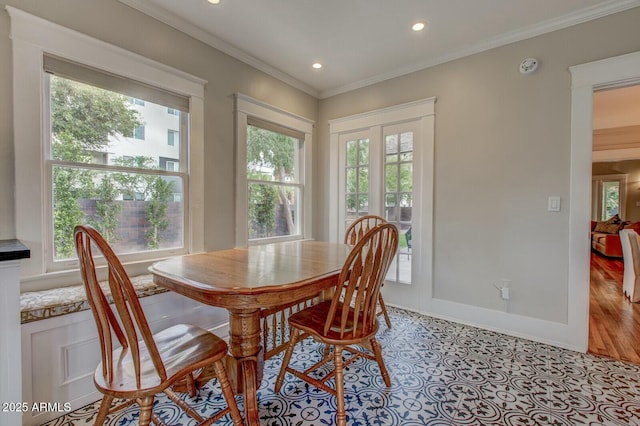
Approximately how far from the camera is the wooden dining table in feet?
3.90

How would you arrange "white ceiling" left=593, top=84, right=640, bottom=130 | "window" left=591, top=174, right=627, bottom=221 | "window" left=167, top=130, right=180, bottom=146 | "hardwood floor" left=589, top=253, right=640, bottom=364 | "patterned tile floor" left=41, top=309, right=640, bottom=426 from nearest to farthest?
"patterned tile floor" left=41, top=309, right=640, bottom=426
"hardwood floor" left=589, top=253, right=640, bottom=364
"window" left=167, top=130, right=180, bottom=146
"white ceiling" left=593, top=84, right=640, bottom=130
"window" left=591, top=174, right=627, bottom=221

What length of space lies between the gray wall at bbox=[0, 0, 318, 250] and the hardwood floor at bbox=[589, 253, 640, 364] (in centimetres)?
334

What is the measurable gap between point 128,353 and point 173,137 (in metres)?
1.75

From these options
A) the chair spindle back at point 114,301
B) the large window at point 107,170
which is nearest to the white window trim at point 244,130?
the large window at point 107,170

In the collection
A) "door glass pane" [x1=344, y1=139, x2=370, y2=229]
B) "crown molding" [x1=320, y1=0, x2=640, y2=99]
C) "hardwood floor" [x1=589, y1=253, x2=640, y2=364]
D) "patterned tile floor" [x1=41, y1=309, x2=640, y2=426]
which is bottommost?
"patterned tile floor" [x1=41, y1=309, x2=640, y2=426]

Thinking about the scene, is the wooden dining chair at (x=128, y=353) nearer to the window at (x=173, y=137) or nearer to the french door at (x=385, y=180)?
the window at (x=173, y=137)

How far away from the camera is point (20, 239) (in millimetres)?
1647

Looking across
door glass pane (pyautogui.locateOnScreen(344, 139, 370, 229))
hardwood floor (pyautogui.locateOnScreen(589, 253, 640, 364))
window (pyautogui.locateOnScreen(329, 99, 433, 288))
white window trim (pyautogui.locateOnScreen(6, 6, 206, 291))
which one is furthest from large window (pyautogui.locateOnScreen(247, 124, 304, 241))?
hardwood floor (pyautogui.locateOnScreen(589, 253, 640, 364))

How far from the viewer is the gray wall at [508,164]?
90.4 inches

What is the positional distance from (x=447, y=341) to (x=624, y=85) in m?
2.39

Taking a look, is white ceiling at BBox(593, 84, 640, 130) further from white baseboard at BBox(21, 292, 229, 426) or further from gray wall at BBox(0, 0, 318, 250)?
white baseboard at BBox(21, 292, 229, 426)

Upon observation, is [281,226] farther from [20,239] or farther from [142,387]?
[142,387]

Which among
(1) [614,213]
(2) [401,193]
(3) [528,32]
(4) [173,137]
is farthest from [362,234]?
(1) [614,213]

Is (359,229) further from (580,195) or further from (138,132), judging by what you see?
(138,132)
